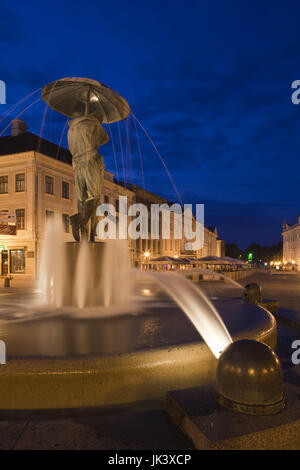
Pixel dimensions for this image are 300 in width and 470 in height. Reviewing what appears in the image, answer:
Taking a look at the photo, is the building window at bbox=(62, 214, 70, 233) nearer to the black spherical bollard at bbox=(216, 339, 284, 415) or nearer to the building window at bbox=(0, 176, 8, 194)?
the building window at bbox=(0, 176, 8, 194)

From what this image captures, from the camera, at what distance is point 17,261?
29.2 metres

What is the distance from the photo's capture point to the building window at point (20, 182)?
2955 cm

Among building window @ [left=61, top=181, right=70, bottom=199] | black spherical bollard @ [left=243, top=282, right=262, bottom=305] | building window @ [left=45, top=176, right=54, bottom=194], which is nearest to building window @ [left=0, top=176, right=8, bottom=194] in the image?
building window @ [left=45, top=176, right=54, bottom=194]

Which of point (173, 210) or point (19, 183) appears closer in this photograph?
point (19, 183)

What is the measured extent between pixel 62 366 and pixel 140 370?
92cm

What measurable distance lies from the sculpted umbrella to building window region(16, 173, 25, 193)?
21.9 meters

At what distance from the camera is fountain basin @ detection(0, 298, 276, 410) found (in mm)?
3697

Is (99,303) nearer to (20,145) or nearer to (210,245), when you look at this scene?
(20,145)

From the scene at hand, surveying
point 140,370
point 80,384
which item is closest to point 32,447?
point 80,384

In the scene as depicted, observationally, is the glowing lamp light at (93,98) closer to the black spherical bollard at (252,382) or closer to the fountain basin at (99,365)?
the fountain basin at (99,365)

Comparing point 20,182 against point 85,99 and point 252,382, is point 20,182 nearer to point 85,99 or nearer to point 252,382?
point 85,99

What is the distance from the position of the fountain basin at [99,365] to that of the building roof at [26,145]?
28.1 meters

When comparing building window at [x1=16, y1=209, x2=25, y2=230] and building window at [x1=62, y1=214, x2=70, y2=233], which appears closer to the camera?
building window at [x1=16, y1=209, x2=25, y2=230]

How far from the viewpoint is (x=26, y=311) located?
789 centimetres
